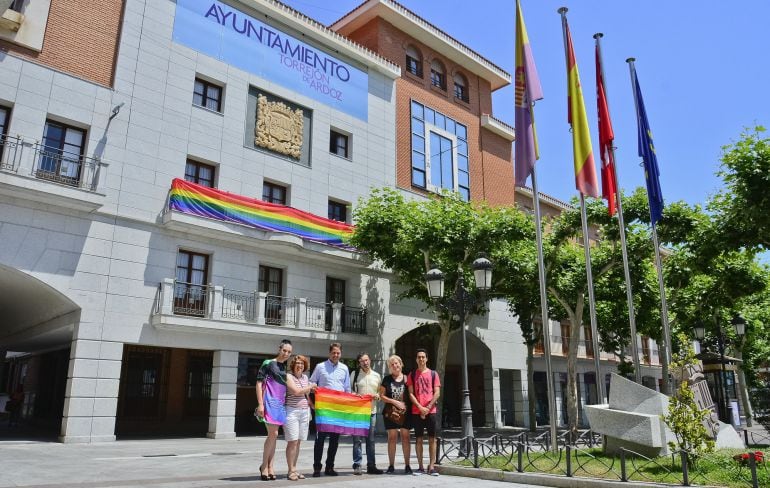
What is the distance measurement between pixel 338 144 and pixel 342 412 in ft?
54.7

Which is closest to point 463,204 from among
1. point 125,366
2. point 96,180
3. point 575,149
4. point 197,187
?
point 575,149

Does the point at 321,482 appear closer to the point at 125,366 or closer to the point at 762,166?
the point at 762,166

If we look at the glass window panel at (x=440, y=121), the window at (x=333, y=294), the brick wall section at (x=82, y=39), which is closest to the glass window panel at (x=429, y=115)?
the glass window panel at (x=440, y=121)

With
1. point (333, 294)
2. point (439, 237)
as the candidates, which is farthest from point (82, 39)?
point (439, 237)

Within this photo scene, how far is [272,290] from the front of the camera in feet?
67.7

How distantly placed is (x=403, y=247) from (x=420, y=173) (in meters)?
8.56

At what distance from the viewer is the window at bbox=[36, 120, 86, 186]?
51.7ft

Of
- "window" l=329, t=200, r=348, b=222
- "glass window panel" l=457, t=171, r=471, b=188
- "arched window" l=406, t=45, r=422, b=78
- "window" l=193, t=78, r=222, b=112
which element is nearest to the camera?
"window" l=193, t=78, r=222, b=112

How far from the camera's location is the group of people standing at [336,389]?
8008 mm

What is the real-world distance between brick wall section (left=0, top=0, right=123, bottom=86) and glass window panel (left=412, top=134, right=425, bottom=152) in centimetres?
1325

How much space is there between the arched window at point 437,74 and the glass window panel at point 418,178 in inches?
203

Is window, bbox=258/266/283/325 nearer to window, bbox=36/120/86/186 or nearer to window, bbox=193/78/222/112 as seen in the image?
window, bbox=193/78/222/112

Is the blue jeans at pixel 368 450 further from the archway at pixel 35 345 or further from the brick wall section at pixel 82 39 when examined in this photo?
the brick wall section at pixel 82 39

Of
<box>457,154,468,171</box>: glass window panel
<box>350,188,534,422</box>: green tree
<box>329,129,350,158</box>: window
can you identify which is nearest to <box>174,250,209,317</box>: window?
<box>350,188,534,422</box>: green tree
